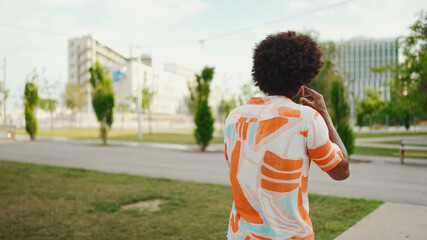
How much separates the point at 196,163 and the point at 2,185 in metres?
6.23

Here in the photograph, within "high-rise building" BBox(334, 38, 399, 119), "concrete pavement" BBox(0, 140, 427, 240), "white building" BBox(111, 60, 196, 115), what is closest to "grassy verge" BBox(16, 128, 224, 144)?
"concrete pavement" BBox(0, 140, 427, 240)

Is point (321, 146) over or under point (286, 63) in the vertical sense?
under

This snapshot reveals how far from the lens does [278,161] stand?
147 cm

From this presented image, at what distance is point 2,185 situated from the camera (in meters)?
7.50

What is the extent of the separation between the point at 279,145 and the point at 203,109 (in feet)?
53.2

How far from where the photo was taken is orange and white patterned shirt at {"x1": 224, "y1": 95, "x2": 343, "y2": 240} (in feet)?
4.77

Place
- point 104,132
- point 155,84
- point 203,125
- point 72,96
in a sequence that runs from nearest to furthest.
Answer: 1. point 203,125
2. point 104,132
3. point 72,96
4. point 155,84

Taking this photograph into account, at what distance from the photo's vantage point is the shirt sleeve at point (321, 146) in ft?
4.71

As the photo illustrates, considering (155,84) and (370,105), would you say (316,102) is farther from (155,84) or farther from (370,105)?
(155,84)

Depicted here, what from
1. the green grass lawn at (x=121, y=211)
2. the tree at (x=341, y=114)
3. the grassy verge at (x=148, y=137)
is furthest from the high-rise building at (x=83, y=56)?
the green grass lawn at (x=121, y=211)

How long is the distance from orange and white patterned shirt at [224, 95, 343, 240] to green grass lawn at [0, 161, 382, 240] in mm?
2982

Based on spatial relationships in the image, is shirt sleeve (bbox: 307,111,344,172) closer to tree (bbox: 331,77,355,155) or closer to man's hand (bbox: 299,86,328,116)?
man's hand (bbox: 299,86,328,116)

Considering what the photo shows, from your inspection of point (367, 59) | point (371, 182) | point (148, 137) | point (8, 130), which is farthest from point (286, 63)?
point (367, 59)

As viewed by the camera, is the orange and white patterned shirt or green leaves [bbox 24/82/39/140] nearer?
the orange and white patterned shirt
